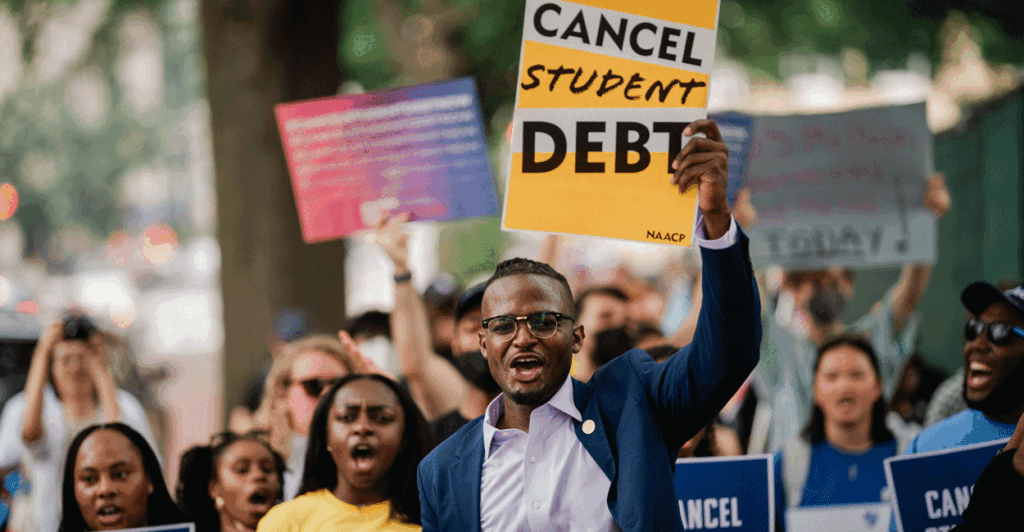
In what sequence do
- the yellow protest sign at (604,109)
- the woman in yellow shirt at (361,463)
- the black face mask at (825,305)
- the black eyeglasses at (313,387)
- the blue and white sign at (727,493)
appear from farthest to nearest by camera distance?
the black face mask at (825,305) → the black eyeglasses at (313,387) → the blue and white sign at (727,493) → the woman in yellow shirt at (361,463) → the yellow protest sign at (604,109)

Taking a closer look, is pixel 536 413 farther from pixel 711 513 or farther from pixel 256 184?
pixel 256 184

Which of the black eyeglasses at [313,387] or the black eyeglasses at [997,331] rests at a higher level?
the black eyeglasses at [997,331]

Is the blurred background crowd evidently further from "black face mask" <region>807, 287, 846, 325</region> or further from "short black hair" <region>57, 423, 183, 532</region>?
"short black hair" <region>57, 423, 183, 532</region>

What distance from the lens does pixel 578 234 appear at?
3395 millimetres

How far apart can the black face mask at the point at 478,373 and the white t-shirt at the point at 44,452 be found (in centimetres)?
188

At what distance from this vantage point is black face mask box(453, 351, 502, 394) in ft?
14.9

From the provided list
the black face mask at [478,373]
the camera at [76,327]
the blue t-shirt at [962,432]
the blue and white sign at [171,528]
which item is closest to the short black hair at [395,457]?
the blue and white sign at [171,528]

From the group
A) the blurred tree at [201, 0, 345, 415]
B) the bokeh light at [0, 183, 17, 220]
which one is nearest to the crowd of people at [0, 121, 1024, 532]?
the blurred tree at [201, 0, 345, 415]

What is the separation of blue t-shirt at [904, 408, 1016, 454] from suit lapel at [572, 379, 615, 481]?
6.18 feet

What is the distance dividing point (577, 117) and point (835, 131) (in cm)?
346

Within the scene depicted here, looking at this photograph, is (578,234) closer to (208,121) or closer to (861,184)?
(861,184)

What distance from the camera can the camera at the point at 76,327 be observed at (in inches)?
223

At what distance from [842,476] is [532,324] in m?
2.88

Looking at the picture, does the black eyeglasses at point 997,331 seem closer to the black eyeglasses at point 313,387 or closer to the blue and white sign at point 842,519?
the blue and white sign at point 842,519
